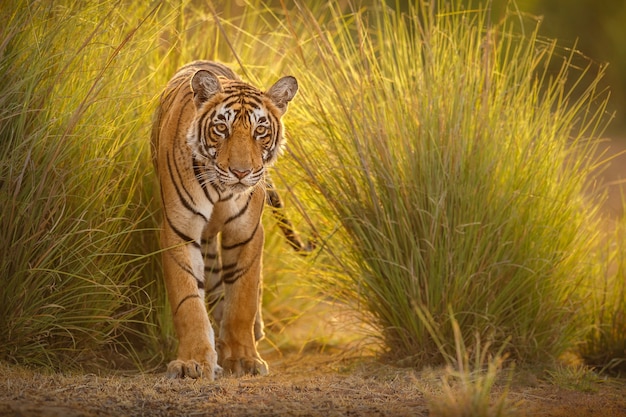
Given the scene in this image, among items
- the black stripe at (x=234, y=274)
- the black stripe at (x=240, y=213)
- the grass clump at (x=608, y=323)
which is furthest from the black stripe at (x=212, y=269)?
the grass clump at (x=608, y=323)

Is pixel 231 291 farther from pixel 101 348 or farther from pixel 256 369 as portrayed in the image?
pixel 101 348

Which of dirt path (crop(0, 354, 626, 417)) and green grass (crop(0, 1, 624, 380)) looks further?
green grass (crop(0, 1, 624, 380))

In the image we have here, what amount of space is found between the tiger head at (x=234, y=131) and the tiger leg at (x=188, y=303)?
0.30 m

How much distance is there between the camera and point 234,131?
4180 mm

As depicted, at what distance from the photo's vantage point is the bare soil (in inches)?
127

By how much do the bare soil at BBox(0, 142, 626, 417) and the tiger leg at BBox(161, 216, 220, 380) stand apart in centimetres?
18

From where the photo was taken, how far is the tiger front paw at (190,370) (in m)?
3.98

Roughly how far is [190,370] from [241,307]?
0.56 meters

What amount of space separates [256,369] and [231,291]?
1.28ft

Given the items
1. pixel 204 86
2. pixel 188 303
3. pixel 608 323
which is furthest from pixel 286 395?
pixel 608 323

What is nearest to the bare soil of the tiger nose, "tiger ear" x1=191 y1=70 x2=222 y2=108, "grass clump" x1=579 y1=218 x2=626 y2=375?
"grass clump" x1=579 y1=218 x2=626 y2=375

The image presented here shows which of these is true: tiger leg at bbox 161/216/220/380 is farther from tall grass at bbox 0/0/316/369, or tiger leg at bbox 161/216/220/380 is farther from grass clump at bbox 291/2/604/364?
grass clump at bbox 291/2/604/364

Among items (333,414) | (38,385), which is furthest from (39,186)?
(333,414)

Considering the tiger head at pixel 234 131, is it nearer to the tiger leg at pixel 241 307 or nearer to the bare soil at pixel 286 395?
the tiger leg at pixel 241 307
